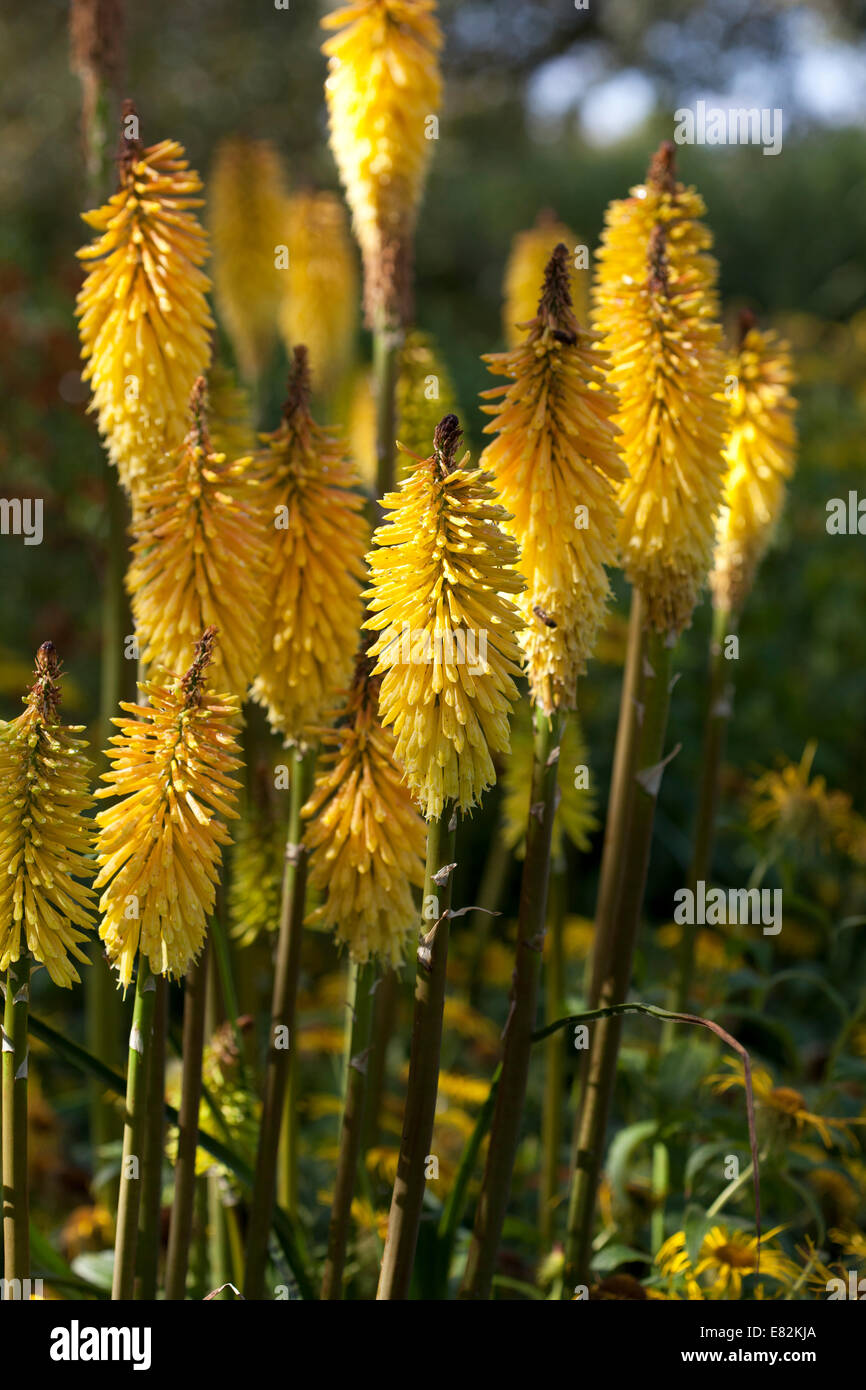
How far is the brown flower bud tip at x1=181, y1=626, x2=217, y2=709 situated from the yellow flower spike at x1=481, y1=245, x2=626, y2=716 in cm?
65

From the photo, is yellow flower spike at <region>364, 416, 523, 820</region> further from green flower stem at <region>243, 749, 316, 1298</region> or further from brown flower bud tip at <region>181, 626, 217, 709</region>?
green flower stem at <region>243, 749, 316, 1298</region>

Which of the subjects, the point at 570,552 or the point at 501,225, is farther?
the point at 501,225

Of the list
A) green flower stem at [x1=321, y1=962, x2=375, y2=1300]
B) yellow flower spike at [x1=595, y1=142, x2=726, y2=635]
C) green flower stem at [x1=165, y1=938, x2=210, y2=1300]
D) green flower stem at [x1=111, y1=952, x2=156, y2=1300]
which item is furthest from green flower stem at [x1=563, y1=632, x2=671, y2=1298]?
green flower stem at [x1=111, y1=952, x2=156, y2=1300]

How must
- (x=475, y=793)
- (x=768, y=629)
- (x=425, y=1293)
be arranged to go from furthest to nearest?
1. (x=768, y=629)
2. (x=425, y=1293)
3. (x=475, y=793)

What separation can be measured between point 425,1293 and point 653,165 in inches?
111

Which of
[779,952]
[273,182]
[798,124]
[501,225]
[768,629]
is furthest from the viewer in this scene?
[798,124]

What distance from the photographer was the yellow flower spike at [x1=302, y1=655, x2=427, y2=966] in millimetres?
2668

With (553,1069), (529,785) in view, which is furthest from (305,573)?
(553,1069)

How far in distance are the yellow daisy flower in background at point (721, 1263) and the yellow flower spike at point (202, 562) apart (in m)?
1.86

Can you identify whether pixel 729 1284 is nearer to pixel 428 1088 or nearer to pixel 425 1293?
pixel 425 1293

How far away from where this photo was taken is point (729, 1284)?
322 cm

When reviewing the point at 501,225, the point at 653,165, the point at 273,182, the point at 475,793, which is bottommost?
the point at 475,793

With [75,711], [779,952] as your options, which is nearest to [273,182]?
[75,711]
